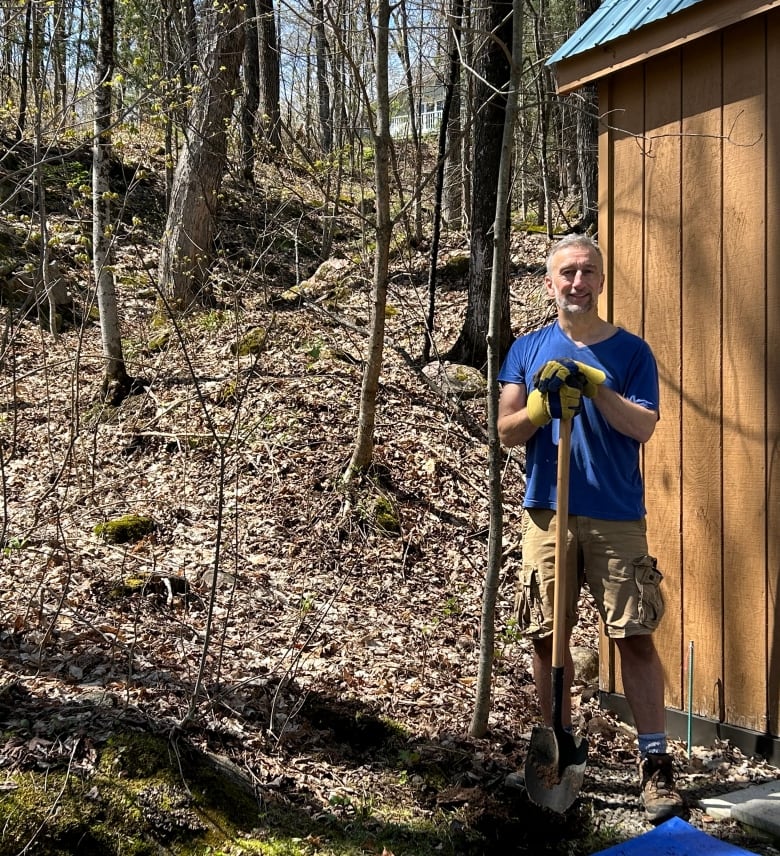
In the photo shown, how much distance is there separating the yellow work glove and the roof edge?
72.3 inches

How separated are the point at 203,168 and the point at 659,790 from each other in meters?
8.68

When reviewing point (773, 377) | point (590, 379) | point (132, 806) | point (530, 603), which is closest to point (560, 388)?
point (590, 379)

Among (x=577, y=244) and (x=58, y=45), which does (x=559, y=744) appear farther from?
(x=58, y=45)

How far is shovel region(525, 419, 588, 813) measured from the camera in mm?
3053

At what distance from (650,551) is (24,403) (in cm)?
607

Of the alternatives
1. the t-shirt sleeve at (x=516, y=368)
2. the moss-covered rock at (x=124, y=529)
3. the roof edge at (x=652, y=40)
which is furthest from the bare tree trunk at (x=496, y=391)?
the moss-covered rock at (x=124, y=529)

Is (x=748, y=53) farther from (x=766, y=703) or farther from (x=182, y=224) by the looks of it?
(x=182, y=224)

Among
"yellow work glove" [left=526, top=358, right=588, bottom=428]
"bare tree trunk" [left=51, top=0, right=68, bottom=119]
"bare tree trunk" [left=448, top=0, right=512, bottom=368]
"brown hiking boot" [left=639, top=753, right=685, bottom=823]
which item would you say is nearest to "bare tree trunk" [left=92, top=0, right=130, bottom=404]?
"bare tree trunk" [left=51, top=0, right=68, bottom=119]

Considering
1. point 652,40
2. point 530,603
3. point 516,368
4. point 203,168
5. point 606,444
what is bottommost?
point 530,603

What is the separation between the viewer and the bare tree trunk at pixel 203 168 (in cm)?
937

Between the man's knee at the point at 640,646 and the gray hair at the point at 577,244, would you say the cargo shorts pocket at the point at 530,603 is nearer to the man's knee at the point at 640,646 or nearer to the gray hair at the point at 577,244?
the man's knee at the point at 640,646

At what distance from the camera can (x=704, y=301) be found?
151 inches

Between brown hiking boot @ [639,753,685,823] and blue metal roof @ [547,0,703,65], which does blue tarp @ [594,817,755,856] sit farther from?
blue metal roof @ [547,0,703,65]

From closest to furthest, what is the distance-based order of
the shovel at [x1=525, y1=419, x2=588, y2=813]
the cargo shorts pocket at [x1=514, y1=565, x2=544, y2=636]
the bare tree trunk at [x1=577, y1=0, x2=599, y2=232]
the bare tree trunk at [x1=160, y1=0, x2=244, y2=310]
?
the shovel at [x1=525, y1=419, x2=588, y2=813], the cargo shorts pocket at [x1=514, y1=565, x2=544, y2=636], the bare tree trunk at [x1=160, y1=0, x2=244, y2=310], the bare tree trunk at [x1=577, y1=0, x2=599, y2=232]
